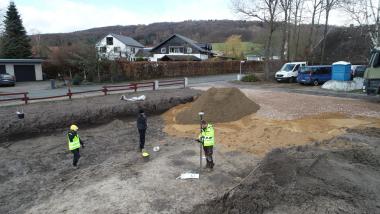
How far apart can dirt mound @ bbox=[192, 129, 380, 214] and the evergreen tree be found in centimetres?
4174

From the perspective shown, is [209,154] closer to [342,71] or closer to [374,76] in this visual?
[374,76]

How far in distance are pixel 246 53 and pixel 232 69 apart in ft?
98.5

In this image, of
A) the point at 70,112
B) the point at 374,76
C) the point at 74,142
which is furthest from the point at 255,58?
the point at 74,142

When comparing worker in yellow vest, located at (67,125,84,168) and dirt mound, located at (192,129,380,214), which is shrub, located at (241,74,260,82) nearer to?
dirt mound, located at (192,129,380,214)

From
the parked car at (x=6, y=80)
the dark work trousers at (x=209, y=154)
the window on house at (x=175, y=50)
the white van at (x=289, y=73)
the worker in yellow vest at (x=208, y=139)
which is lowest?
the dark work trousers at (x=209, y=154)

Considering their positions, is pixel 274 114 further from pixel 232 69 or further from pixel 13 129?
pixel 232 69

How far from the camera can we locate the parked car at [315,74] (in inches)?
1015

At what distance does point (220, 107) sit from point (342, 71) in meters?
12.8

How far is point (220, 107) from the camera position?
1512 cm

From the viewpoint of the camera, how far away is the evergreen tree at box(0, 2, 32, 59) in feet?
130

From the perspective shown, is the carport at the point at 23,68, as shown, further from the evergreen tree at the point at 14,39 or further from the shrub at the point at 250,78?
Answer: the shrub at the point at 250,78

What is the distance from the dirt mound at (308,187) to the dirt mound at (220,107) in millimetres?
6310

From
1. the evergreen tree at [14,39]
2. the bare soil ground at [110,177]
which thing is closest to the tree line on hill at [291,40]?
the evergreen tree at [14,39]

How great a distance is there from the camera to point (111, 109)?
16109 millimetres
